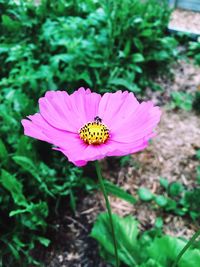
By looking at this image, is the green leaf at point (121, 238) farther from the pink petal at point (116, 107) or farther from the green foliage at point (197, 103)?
the green foliage at point (197, 103)

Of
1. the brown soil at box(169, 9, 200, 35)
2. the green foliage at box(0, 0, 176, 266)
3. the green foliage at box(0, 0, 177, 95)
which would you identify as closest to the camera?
the green foliage at box(0, 0, 176, 266)

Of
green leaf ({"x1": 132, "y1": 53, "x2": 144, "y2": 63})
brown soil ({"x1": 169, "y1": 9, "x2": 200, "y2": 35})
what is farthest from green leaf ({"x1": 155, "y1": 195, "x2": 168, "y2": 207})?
brown soil ({"x1": 169, "y1": 9, "x2": 200, "y2": 35})

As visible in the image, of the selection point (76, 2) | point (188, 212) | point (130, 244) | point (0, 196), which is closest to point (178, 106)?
point (188, 212)

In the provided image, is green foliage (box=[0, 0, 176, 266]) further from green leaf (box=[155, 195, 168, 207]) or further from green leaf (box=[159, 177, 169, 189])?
green leaf (box=[159, 177, 169, 189])

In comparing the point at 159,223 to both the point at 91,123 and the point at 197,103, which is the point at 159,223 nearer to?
the point at 197,103

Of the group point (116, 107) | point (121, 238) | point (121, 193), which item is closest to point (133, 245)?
point (121, 238)

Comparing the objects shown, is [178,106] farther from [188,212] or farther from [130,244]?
[130,244]
